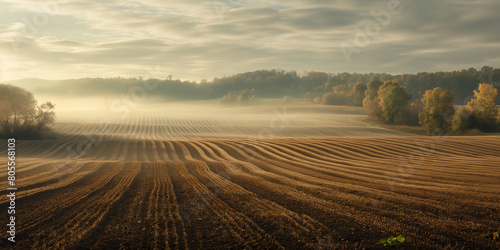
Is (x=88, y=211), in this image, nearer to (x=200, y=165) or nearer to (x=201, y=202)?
(x=201, y=202)

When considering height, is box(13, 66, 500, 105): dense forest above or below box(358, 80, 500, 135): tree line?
above

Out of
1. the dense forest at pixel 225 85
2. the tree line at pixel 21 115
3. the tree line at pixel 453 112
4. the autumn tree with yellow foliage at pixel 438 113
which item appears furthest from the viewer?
the dense forest at pixel 225 85

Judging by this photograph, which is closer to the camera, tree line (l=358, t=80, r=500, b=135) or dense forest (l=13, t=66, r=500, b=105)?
tree line (l=358, t=80, r=500, b=135)

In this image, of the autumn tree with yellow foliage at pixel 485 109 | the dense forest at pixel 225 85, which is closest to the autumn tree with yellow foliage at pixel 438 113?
the autumn tree with yellow foliage at pixel 485 109

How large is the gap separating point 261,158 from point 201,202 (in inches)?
459

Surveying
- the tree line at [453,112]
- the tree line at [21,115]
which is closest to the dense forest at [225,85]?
the tree line at [453,112]

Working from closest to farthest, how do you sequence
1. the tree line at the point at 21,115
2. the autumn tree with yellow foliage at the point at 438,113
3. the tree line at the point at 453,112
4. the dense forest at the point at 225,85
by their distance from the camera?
the tree line at the point at 21,115 → the tree line at the point at 453,112 → the autumn tree with yellow foliage at the point at 438,113 → the dense forest at the point at 225,85

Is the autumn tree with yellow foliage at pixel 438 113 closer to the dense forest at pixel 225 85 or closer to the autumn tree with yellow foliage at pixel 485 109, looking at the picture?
the autumn tree with yellow foliage at pixel 485 109

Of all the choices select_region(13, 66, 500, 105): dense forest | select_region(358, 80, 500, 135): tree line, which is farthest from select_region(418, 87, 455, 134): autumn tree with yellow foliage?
select_region(13, 66, 500, 105): dense forest

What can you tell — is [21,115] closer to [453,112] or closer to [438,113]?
[438,113]

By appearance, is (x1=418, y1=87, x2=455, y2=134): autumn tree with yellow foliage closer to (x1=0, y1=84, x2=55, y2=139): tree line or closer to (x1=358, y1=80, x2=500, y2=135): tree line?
(x1=358, y1=80, x2=500, y2=135): tree line

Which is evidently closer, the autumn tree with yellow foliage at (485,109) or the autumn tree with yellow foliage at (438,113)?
the autumn tree with yellow foliage at (485,109)

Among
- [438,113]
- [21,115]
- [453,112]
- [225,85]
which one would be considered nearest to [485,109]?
[453,112]

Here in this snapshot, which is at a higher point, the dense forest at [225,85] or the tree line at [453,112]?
the dense forest at [225,85]
